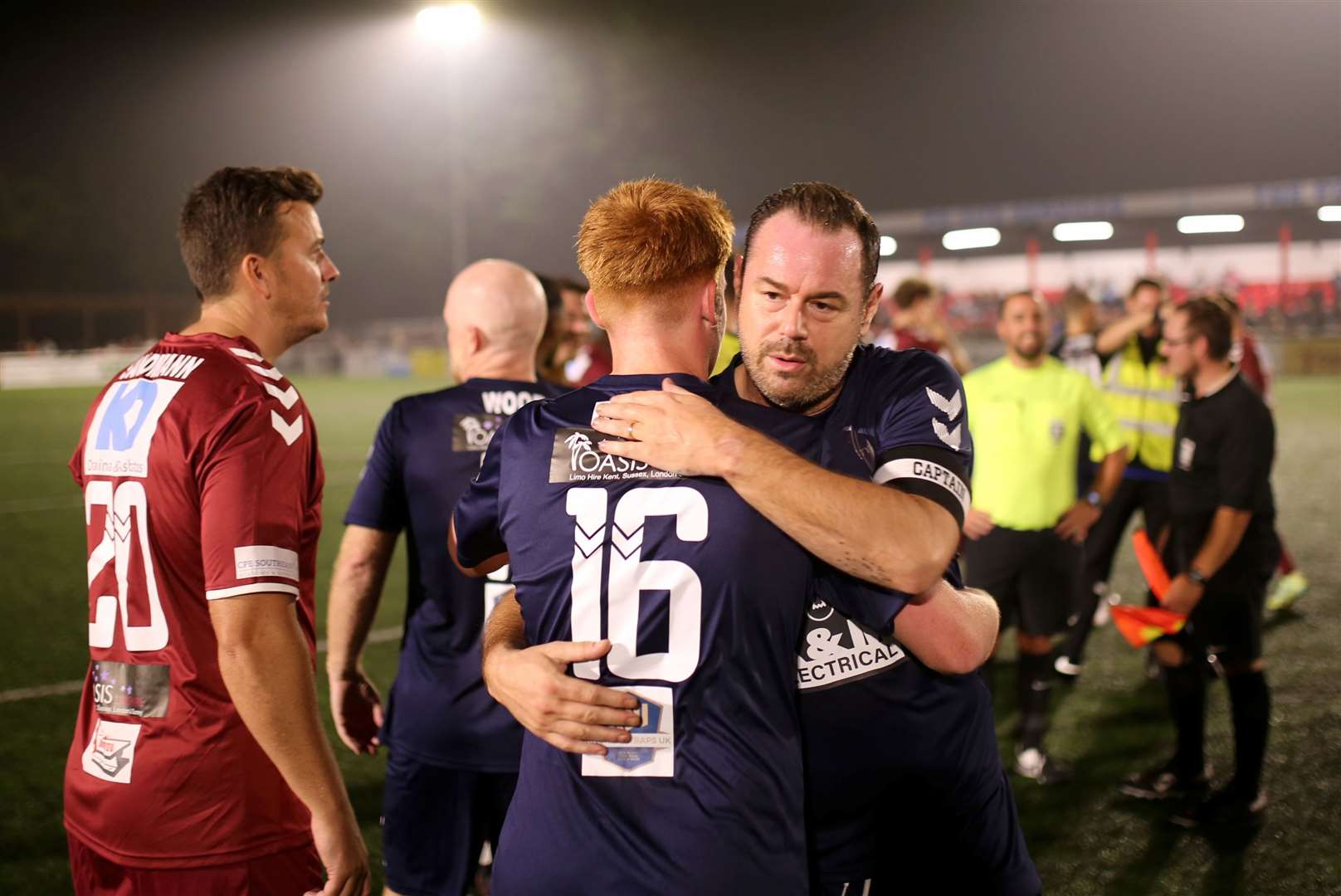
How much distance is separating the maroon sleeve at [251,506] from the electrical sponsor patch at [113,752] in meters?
0.40

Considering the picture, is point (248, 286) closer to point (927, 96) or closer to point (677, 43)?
point (927, 96)

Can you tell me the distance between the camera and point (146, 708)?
2137 mm

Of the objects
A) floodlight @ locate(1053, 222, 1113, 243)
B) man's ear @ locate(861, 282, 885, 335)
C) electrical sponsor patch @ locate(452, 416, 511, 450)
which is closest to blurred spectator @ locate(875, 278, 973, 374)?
electrical sponsor patch @ locate(452, 416, 511, 450)

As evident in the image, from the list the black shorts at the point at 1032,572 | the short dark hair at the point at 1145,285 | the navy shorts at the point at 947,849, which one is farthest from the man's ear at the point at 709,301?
the short dark hair at the point at 1145,285

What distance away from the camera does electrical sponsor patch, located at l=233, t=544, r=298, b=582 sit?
199 cm

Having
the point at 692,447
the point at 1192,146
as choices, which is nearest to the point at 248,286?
the point at 692,447

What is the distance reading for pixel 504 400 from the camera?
128 inches

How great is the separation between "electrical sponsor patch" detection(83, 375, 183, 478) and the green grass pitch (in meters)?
2.51

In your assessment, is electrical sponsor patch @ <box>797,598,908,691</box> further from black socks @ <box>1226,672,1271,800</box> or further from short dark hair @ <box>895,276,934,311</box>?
short dark hair @ <box>895,276,934,311</box>

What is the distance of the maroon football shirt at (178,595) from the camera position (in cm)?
206

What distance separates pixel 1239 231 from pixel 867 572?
40555 mm

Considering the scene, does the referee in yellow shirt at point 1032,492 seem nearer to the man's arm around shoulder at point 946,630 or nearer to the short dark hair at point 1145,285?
the short dark hair at point 1145,285

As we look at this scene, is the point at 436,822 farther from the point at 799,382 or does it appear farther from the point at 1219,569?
the point at 1219,569

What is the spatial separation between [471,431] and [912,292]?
15.8 ft
